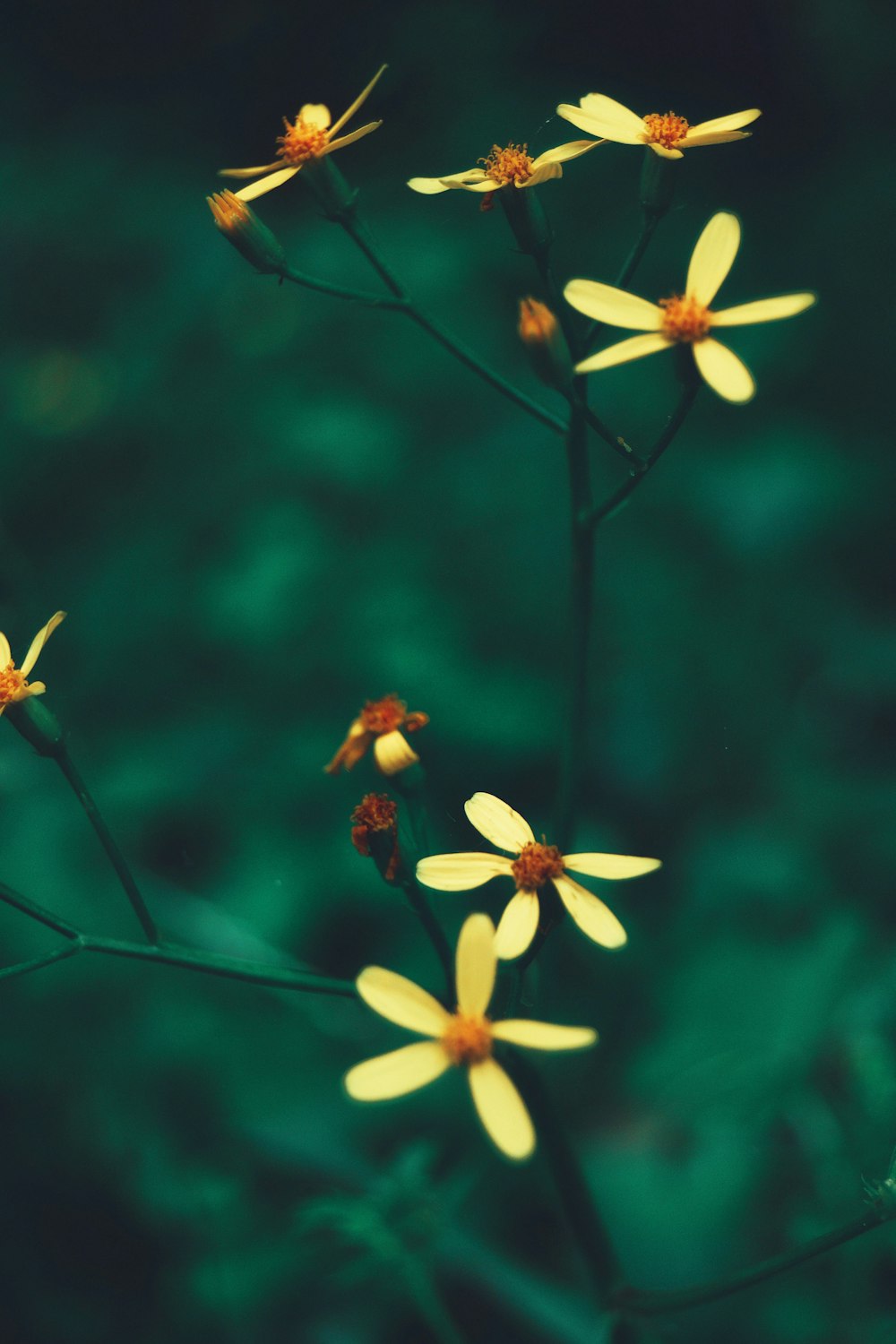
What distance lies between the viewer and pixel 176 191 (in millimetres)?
4512

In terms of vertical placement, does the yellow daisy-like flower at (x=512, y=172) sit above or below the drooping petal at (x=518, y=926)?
above

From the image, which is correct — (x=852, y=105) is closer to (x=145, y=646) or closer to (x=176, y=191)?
(x=176, y=191)

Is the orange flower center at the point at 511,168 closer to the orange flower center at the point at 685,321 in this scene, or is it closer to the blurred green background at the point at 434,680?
the orange flower center at the point at 685,321

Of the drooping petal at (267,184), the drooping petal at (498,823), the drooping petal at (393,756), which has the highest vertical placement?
the drooping petal at (267,184)

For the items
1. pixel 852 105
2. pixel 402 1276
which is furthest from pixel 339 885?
pixel 852 105

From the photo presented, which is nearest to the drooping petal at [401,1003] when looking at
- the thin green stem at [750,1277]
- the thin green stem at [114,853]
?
the thin green stem at [114,853]

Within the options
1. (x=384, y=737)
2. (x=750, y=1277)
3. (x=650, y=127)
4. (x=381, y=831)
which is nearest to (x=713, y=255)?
(x=650, y=127)

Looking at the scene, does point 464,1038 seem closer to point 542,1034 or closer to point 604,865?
point 542,1034

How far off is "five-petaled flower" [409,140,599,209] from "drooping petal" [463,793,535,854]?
38.6 inches

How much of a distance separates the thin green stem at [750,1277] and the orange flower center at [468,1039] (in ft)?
1.92

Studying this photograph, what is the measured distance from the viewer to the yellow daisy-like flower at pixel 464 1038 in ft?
4.51

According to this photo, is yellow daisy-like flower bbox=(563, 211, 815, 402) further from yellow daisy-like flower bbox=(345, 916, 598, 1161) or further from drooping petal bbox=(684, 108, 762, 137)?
yellow daisy-like flower bbox=(345, 916, 598, 1161)

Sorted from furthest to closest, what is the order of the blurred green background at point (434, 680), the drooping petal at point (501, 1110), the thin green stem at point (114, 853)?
the blurred green background at point (434, 680)
the thin green stem at point (114, 853)
the drooping petal at point (501, 1110)

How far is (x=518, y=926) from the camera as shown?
5.24ft
